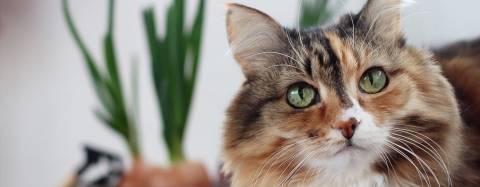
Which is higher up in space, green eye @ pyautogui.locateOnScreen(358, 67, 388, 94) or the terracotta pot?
green eye @ pyautogui.locateOnScreen(358, 67, 388, 94)

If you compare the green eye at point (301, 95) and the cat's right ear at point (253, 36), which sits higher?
the cat's right ear at point (253, 36)

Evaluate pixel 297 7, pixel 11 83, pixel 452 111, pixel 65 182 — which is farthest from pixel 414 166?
pixel 11 83

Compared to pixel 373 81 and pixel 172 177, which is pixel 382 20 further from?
pixel 172 177

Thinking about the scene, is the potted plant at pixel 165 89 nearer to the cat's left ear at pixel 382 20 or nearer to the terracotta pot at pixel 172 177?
the terracotta pot at pixel 172 177

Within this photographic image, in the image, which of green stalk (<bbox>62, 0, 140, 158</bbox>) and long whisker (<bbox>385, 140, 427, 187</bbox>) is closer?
long whisker (<bbox>385, 140, 427, 187</bbox>)

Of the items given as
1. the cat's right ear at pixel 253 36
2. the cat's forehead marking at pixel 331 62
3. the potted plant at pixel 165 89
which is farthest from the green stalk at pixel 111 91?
the cat's forehead marking at pixel 331 62

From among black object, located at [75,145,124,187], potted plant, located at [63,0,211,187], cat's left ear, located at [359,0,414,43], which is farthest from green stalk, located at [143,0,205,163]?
cat's left ear, located at [359,0,414,43]

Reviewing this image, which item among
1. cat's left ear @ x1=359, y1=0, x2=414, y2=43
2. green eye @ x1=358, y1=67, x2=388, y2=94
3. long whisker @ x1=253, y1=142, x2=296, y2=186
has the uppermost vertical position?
cat's left ear @ x1=359, y1=0, x2=414, y2=43

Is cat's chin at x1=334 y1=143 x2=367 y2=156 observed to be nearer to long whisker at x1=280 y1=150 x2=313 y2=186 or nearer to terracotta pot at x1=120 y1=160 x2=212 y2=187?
long whisker at x1=280 y1=150 x2=313 y2=186
